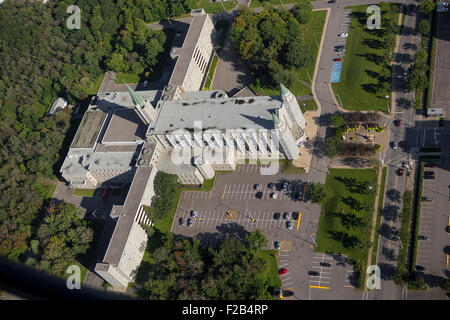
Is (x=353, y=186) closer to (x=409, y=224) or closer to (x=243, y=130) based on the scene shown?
(x=409, y=224)

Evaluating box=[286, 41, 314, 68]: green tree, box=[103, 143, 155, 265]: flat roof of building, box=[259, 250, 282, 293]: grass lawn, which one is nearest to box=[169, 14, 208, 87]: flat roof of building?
box=[103, 143, 155, 265]: flat roof of building

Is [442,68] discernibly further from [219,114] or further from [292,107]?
[219,114]

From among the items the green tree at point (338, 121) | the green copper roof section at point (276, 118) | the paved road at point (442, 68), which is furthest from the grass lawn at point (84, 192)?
the paved road at point (442, 68)

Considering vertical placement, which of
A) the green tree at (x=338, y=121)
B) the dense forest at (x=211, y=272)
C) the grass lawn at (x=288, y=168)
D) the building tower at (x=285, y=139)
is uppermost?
the green tree at (x=338, y=121)

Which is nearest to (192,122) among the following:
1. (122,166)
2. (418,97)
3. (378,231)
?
(122,166)

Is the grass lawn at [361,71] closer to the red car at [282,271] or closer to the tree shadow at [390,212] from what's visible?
the tree shadow at [390,212]

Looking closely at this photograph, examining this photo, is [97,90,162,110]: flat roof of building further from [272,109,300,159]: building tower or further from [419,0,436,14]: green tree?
[419,0,436,14]: green tree

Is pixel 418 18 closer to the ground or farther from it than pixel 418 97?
farther from it
